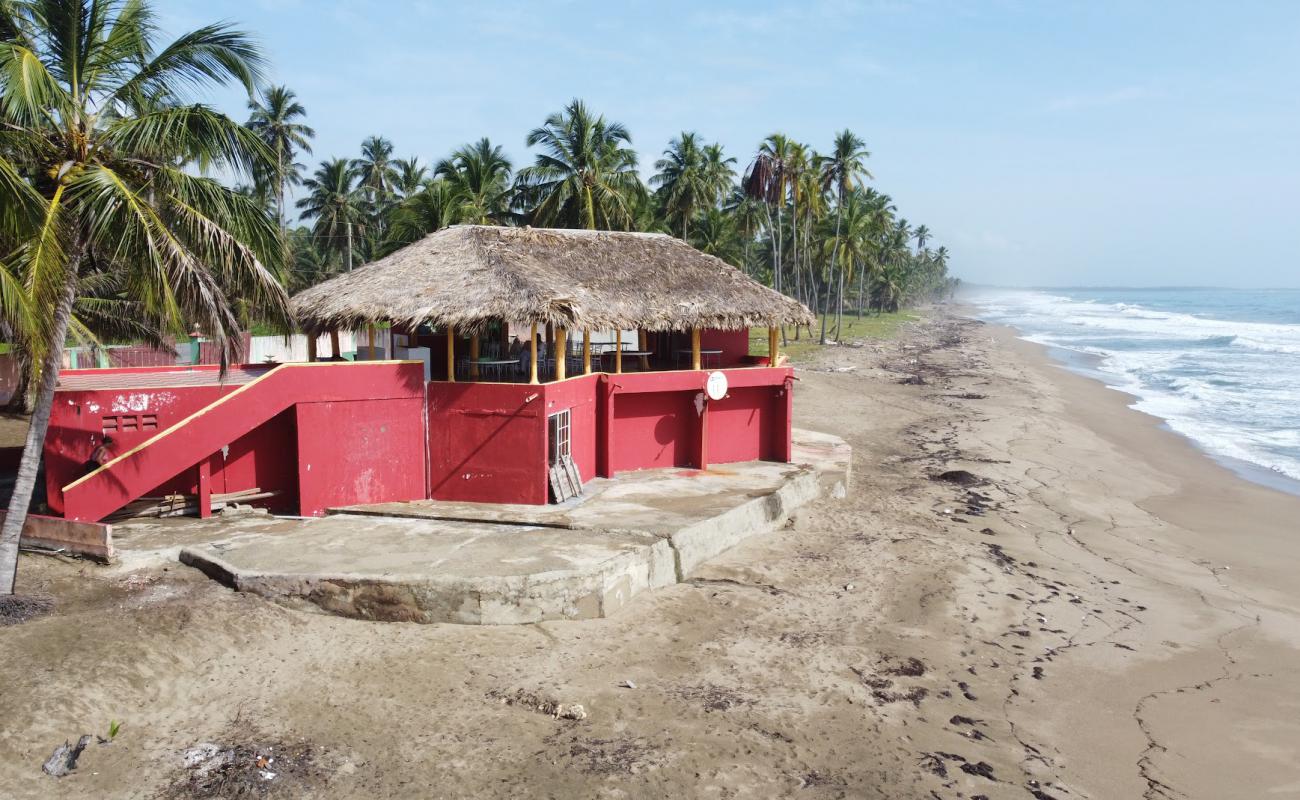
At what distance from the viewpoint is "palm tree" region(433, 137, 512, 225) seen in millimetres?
30594

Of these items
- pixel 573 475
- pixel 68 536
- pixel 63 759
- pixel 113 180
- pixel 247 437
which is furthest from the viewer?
pixel 573 475

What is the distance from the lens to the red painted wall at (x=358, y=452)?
13.8 m

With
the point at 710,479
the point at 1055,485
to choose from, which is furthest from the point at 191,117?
the point at 1055,485

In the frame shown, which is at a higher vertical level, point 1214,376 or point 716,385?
point 716,385

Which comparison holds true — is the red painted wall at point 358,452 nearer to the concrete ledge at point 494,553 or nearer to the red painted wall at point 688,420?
the concrete ledge at point 494,553

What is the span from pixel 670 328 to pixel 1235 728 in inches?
404

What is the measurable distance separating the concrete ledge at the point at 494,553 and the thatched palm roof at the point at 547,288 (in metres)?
3.04

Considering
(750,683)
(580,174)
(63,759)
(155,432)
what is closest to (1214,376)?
(580,174)

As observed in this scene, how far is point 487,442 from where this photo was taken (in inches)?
576

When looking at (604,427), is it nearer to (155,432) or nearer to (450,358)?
(450,358)

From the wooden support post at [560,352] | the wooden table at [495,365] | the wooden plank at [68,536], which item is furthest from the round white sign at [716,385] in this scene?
the wooden plank at [68,536]

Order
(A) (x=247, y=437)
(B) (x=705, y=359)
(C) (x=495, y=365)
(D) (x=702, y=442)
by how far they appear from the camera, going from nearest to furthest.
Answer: (A) (x=247, y=437), (C) (x=495, y=365), (D) (x=702, y=442), (B) (x=705, y=359)

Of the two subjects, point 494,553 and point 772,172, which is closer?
point 494,553

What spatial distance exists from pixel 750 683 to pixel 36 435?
28.2ft
